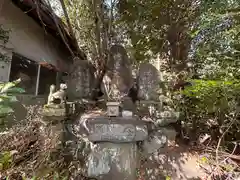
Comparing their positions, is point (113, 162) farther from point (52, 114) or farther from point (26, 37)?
point (26, 37)

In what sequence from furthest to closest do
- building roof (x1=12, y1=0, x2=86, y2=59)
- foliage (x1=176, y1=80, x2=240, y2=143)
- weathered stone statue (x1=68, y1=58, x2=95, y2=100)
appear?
1. weathered stone statue (x1=68, y1=58, x2=95, y2=100)
2. building roof (x1=12, y1=0, x2=86, y2=59)
3. foliage (x1=176, y1=80, x2=240, y2=143)

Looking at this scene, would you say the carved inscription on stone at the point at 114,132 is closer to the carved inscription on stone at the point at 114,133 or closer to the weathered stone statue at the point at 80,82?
the carved inscription on stone at the point at 114,133

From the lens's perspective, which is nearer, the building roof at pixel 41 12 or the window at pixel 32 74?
the building roof at pixel 41 12

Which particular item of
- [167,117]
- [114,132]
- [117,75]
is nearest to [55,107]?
[114,132]

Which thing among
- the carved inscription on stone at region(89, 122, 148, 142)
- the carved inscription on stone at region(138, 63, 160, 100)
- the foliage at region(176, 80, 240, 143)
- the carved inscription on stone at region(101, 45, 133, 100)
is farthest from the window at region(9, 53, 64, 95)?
the foliage at region(176, 80, 240, 143)

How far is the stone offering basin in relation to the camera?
360cm

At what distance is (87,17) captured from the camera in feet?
17.0

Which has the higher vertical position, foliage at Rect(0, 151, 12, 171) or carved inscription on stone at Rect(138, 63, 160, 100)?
carved inscription on stone at Rect(138, 63, 160, 100)

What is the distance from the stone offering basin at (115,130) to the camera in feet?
11.8

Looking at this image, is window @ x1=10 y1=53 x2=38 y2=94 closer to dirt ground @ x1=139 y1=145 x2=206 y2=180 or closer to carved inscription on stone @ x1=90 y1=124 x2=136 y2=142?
carved inscription on stone @ x1=90 y1=124 x2=136 y2=142

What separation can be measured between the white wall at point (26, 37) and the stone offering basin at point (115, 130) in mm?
2904

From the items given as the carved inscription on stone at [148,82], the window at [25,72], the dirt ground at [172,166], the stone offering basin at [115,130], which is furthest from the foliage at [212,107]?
the window at [25,72]

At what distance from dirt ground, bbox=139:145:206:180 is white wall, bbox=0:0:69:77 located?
14.2 feet

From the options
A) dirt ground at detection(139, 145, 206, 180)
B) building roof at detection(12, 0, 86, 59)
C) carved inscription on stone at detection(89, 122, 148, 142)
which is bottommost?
dirt ground at detection(139, 145, 206, 180)
